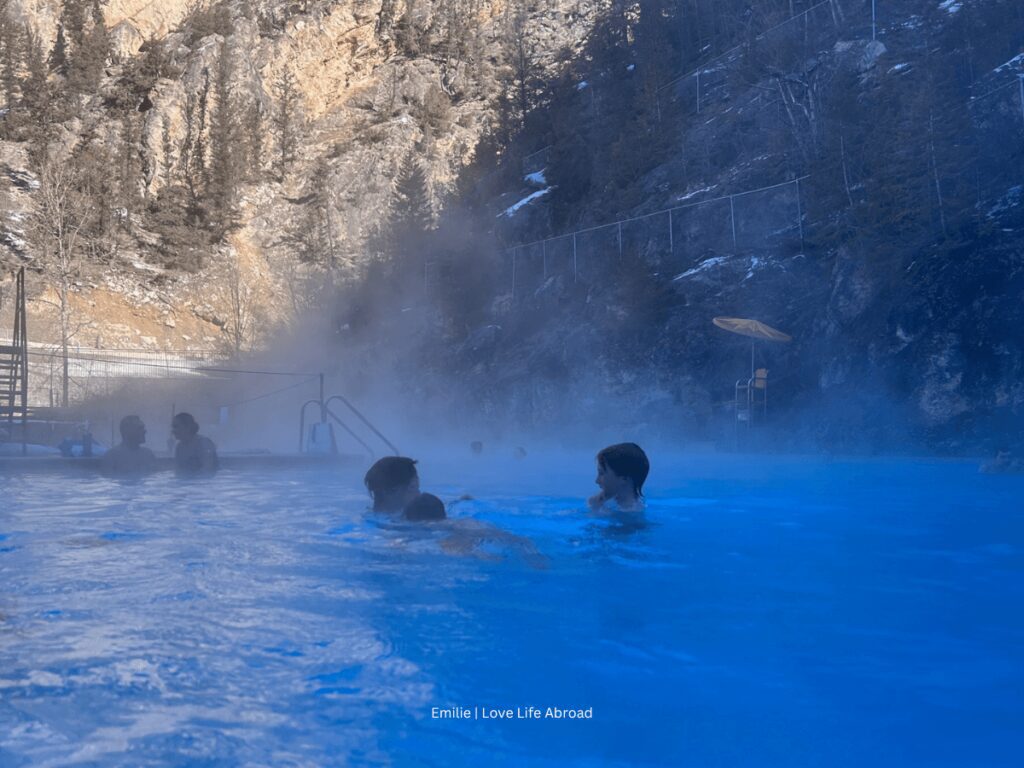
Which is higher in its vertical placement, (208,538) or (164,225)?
(164,225)

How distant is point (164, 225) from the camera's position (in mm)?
29703

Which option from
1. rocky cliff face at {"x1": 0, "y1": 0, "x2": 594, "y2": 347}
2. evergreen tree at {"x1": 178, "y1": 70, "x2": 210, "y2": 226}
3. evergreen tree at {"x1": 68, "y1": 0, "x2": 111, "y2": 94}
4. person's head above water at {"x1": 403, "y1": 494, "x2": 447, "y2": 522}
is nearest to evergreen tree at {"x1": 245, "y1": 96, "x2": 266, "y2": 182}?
rocky cliff face at {"x1": 0, "y1": 0, "x2": 594, "y2": 347}

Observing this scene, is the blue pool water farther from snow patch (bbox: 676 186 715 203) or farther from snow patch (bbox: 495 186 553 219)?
snow patch (bbox: 495 186 553 219)

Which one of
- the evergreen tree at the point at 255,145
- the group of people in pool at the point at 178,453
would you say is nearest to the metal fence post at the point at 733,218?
the group of people in pool at the point at 178,453

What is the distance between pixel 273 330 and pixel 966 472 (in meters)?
24.2

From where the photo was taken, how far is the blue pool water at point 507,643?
217 centimetres

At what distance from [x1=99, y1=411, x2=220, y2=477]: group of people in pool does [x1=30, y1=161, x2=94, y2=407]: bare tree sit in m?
17.5

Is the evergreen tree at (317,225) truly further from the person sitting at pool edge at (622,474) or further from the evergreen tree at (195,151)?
the person sitting at pool edge at (622,474)

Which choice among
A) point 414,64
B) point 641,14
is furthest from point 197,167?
point 641,14

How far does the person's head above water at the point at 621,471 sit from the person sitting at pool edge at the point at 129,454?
4.84m

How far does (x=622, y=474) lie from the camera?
5848 mm

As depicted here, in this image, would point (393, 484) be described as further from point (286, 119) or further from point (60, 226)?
point (286, 119)

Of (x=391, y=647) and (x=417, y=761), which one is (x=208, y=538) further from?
(x=417, y=761)

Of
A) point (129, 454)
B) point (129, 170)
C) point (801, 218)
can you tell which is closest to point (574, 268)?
point (801, 218)
